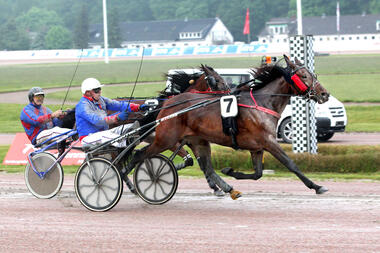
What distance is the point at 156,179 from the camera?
839 cm

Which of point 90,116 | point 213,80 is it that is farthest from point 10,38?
point 90,116

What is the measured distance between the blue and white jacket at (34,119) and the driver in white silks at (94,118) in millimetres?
955

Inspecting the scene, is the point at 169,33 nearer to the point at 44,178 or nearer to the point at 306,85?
the point at 44,178

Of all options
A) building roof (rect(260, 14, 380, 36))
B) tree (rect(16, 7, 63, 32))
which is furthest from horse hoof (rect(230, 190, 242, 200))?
tree (rect(16, 7, 63, 32))

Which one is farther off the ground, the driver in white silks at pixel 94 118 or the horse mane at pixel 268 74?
the horse mane at pixel 268 74

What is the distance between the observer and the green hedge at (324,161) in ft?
36.9

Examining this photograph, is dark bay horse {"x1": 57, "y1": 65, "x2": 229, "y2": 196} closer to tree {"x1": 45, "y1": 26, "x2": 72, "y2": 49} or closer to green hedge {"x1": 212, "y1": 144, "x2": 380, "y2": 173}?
green hedge {"x1": 212, "y1": 144, "x2": 380, "y2": 173}

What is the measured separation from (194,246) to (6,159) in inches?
318

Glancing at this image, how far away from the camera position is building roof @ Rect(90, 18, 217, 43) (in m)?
101

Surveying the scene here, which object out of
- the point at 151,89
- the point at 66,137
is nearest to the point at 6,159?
the point at 66,137

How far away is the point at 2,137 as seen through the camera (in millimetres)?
18344

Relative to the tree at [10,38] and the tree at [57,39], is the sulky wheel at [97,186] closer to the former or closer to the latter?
the tree at [10,38]

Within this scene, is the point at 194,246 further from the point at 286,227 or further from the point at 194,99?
the point at 194,99

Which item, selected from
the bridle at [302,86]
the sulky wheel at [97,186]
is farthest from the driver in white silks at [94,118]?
the bridle at [302,86]
